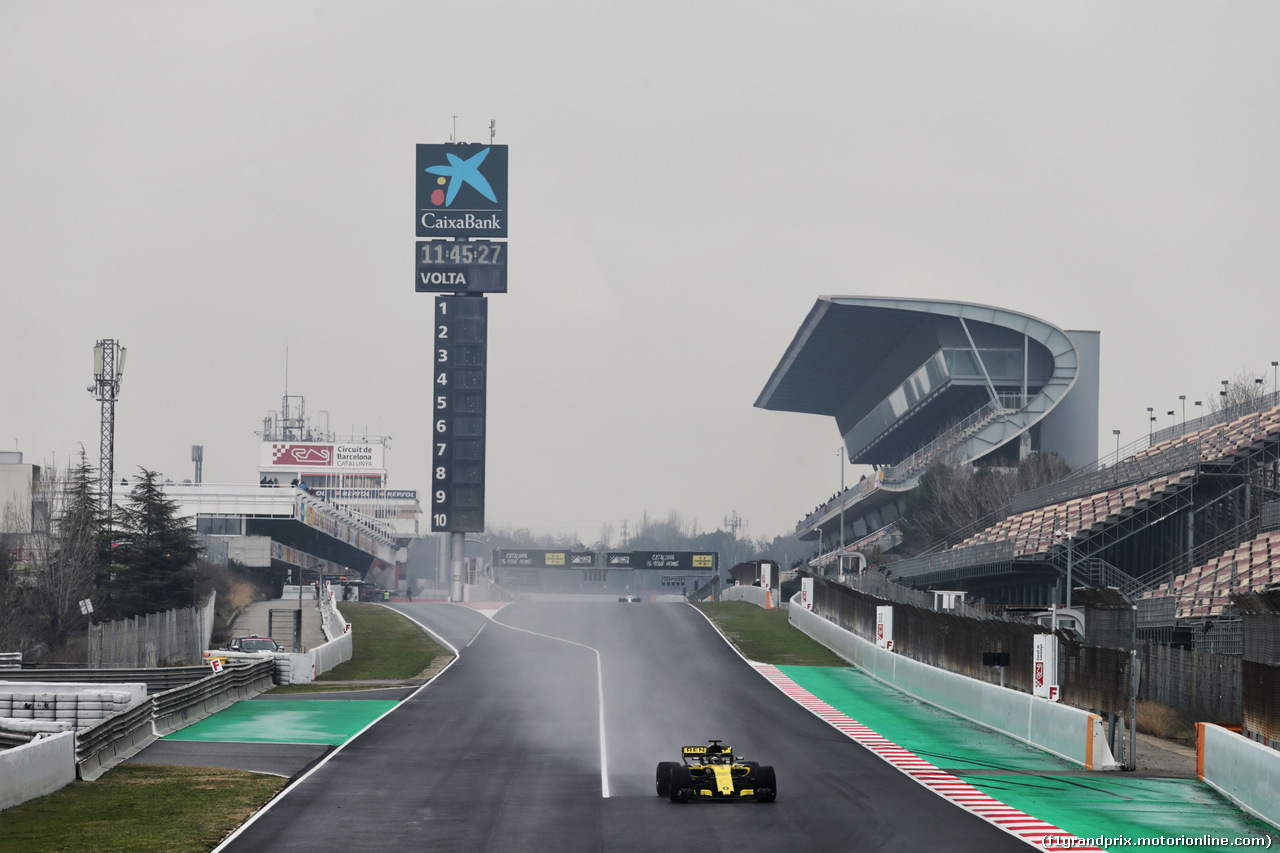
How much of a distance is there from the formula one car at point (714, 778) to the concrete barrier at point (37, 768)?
9.90m

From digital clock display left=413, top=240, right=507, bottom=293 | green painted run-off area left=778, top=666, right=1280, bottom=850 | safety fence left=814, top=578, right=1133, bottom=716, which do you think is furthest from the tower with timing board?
green painted run-off area left=778, top=666, right=1280, bottom=850

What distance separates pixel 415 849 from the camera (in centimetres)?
1770

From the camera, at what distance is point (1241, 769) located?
70.0ft

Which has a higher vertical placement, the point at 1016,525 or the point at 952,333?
the point at 952,333

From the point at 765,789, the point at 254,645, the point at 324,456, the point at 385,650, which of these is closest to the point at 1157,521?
the point at 385,650

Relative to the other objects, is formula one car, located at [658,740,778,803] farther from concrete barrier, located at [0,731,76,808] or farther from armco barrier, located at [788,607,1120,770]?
concrete barrier, located at [0,731,76,808]

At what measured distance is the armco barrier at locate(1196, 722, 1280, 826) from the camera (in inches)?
778

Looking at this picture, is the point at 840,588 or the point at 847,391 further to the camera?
the point at 847,391

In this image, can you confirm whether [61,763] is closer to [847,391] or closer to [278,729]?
[278,729]

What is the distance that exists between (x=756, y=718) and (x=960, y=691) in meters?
5.51

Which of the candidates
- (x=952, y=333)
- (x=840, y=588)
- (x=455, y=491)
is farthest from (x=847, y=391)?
(x=840, y=588)

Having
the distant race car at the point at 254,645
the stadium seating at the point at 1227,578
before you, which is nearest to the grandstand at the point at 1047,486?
the stadium seating at the point at 1227,578

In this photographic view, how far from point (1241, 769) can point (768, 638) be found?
38.2m

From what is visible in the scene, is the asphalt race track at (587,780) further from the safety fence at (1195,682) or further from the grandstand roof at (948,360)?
the grandstand roof at (948,360)
